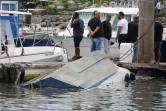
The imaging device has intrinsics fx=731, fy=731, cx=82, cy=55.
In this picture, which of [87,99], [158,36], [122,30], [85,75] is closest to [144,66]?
[158,36]

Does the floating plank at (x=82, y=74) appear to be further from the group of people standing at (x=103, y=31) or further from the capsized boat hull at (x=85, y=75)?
the group of people standing at (x=103, y=31)

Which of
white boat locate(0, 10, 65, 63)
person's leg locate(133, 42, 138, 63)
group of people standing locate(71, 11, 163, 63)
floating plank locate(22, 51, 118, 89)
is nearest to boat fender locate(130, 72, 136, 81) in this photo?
floating plank locate(22, 51, 118, 89)

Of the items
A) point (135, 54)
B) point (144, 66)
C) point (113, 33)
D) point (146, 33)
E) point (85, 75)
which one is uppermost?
point (146, 33)

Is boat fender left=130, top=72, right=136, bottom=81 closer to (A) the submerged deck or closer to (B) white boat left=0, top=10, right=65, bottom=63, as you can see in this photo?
(A) the submerged deck

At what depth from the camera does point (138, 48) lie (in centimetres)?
2270

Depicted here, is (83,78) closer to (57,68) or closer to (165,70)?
(57,68)

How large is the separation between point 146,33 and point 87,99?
5.68 metres

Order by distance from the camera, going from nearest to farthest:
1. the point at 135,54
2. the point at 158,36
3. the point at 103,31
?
the point at 158,36 < the point at 135,54 < the point at 103,31

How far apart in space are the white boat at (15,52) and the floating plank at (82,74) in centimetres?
202

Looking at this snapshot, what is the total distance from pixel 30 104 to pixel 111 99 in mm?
2139

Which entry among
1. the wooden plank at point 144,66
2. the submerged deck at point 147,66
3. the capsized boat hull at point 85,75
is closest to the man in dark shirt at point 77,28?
the wooden plank at point 144,66

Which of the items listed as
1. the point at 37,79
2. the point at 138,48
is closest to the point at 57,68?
the point at 37,79

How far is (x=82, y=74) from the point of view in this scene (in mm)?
19672

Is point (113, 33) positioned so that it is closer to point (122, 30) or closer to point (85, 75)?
point (122, 30)
